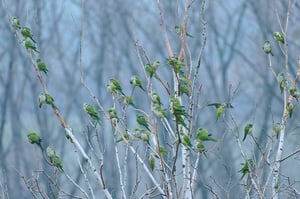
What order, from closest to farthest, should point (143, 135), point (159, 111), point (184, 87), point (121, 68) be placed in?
point (159, 111) < point (143, 135) < point (184, 87) < point (121, 68)

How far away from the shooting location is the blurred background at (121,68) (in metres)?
4.05

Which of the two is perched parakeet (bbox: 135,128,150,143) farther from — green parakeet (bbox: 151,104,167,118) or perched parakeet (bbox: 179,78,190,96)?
perched parakeet (bbox: 179,78,190,96)

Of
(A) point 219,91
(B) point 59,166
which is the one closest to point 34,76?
(A) point 219,91

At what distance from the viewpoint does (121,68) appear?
13.4 feet

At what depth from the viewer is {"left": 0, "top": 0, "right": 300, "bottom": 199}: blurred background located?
405 cm

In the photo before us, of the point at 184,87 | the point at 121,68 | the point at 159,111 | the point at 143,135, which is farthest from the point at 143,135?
the point at 121,68

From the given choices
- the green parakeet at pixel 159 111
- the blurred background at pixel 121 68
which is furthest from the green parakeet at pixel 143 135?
the blurred background at pixel 121 68

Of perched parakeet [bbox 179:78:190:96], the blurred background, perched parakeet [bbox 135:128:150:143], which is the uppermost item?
the blurred background

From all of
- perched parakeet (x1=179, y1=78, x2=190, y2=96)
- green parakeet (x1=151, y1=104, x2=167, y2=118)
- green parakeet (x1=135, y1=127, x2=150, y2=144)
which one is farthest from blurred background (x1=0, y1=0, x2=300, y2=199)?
green parakeet (x1=151, y1=104, x2=167, y2=118)

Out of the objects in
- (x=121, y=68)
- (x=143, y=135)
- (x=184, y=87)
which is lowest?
(x=143, y=135)

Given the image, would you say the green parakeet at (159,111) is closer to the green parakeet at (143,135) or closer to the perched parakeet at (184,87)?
the green parakeet at (143,135)

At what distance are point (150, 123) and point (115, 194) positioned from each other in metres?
1.62

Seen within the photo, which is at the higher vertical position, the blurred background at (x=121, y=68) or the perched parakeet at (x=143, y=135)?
the blurred background at (x=121, y=68)

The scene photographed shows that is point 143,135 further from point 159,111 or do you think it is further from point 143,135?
point 159,111
